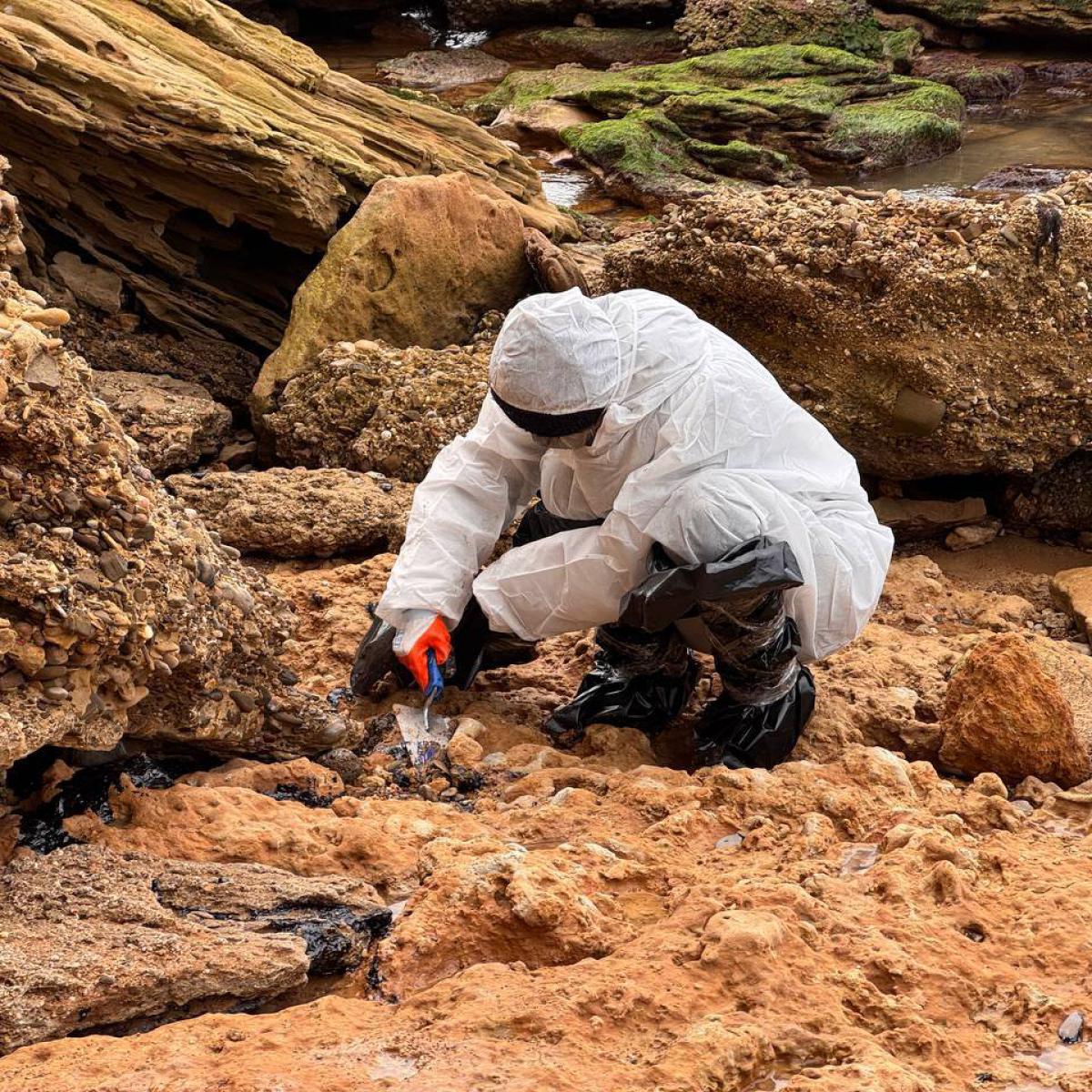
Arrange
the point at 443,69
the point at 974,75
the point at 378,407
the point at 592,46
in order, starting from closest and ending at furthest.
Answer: the point at 378,407, the point at 974,75, the point at 443,69, the point at 592,46

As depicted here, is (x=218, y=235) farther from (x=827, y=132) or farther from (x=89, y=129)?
(x=827, y=132)

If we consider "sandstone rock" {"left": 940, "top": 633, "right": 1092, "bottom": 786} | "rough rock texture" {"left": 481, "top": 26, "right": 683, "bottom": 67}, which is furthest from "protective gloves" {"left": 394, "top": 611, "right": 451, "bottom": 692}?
"rough rock texture" {"left": 481, "top": 26, "right": 683, "bottom": 67}

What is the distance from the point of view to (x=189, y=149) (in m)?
4.97

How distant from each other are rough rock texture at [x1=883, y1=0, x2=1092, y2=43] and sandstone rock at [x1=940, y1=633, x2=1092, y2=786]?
12.2m

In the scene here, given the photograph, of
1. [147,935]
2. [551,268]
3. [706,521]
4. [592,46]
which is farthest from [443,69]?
A: [147,935]

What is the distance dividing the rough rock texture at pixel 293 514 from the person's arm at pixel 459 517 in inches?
32.3

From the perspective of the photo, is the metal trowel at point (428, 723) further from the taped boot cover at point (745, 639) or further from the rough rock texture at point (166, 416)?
the rough rock texture at point (166, 416)

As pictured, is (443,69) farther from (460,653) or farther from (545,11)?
(460,653)

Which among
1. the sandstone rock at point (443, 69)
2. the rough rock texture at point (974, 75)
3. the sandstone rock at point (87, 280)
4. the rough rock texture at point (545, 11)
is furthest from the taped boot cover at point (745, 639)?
the rough rock texture at point (545, 11)

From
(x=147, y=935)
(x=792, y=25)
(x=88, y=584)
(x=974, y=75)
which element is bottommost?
(x=147, y=935)

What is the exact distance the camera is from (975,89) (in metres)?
12.8

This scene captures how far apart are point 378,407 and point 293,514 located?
0.78m

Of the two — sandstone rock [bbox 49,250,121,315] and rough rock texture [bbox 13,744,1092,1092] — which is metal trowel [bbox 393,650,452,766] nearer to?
rough rock texture [bbox 13,744,1092,1092]

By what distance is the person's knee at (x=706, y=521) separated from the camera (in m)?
3.09
